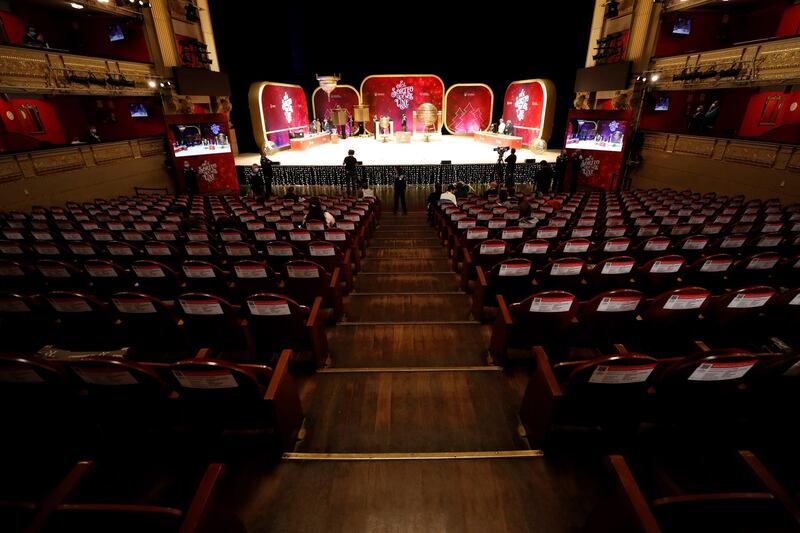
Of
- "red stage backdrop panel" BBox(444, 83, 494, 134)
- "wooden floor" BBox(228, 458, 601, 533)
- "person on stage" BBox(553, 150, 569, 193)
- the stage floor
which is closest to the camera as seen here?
"wooden floor" BBox(228, 458, 601, 533)

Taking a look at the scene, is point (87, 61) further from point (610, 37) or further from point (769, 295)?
point (610, 37)

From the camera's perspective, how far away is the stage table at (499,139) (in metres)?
18.1

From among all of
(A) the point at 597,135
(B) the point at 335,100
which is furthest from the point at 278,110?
(A) the point at 597,135

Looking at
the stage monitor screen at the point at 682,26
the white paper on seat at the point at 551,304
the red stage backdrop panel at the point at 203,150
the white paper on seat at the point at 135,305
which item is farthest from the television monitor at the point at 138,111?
the stage monitor screen at the point at 682,26

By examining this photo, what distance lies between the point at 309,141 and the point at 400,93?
25.2ft

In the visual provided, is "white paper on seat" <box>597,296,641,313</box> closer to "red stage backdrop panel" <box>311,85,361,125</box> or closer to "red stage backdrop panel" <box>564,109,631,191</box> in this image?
"red stage backdrop panel" <box>564,109,631,191</box>

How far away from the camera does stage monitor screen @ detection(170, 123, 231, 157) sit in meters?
12.2

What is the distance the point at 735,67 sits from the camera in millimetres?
9789

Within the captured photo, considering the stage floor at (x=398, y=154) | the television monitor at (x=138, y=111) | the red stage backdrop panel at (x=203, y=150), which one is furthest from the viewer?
the stage floor at (x=398, y=154)

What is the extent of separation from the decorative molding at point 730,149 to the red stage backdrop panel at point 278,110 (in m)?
16.3

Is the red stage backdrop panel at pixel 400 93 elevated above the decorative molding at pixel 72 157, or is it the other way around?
the red stage backdrop panel at pixel 400 93

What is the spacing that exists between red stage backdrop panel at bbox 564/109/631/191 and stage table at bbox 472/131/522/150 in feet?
14.4

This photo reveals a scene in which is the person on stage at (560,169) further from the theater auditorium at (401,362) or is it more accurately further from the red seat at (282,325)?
the red seat at (282,325)

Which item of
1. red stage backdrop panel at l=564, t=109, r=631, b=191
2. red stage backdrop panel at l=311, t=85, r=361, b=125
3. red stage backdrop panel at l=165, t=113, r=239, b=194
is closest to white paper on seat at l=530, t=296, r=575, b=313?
red stage backdrop panel at l=564, t=109, r=631, b=191
